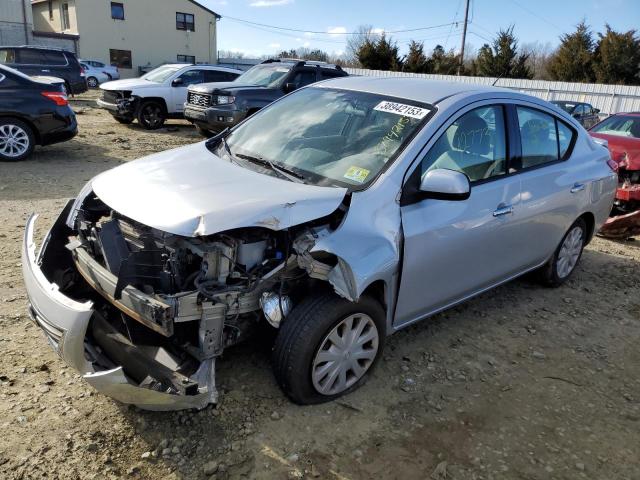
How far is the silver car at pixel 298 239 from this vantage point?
8.25 ft

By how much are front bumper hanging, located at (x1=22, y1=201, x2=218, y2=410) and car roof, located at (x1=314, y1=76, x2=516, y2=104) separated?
7.22 ft

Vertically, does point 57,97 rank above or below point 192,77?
below

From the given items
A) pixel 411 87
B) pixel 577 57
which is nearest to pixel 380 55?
pixel 577 57

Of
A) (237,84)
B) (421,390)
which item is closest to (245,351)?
(421,390)

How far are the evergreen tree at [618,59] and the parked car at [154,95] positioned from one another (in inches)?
1291

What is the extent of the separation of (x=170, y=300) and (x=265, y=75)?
1028 cm

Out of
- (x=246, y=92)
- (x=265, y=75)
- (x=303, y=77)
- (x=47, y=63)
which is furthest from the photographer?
(x=47, y=63)

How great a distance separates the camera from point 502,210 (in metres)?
3.56

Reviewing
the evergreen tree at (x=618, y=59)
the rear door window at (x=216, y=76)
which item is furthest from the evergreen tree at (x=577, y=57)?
the rear door window at (x=216, y=76)

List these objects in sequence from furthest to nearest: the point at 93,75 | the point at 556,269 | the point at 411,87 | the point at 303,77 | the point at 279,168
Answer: the point at 93,75
the point at 303,77
the point at 556,269
the point at 411,87
the point at 279,168

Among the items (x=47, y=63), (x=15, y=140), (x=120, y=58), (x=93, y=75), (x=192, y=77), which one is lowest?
(x=15, y=140)

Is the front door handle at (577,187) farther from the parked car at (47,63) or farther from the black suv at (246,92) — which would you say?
the parked car at (47,63)

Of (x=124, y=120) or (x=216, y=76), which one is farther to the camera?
(x=216, y=76)

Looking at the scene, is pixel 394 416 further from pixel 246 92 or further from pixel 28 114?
pixel 246 92
